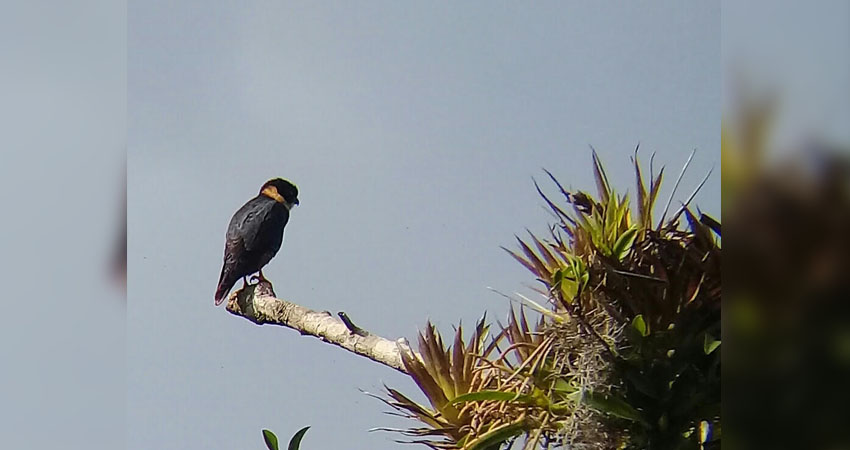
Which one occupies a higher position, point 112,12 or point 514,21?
point 514,21

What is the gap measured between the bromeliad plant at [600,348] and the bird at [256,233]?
26 centimetres

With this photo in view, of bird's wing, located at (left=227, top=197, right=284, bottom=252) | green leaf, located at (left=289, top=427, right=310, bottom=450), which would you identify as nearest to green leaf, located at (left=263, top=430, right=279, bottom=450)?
green leaf, located at (left=289, top=427, right=310, bottom=450)

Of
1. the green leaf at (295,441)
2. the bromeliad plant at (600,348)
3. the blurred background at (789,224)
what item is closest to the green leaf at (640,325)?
the bromeliad plant at (600,348)

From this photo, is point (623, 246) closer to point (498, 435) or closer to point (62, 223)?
point (498, 435)

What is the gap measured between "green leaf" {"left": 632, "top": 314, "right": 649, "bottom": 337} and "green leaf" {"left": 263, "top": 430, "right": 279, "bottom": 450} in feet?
1.60

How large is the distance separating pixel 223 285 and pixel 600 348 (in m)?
0.52

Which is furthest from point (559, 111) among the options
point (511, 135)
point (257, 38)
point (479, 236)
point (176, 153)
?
point (176, 153)

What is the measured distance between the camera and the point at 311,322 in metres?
1.15

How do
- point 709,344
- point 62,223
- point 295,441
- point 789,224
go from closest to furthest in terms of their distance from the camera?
point 789,224 < point 62,223 < point 709,344 < point 295,441

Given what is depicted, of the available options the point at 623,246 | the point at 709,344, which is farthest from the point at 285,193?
the point at 709,344

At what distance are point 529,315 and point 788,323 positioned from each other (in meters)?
0.68

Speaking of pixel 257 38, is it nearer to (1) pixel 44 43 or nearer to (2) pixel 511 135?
(2) pixel 511 135

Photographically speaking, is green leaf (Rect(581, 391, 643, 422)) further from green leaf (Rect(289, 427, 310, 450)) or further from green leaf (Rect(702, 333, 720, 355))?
green leaf (Rect(289, 427, 310, 450))

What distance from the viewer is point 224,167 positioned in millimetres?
1177
